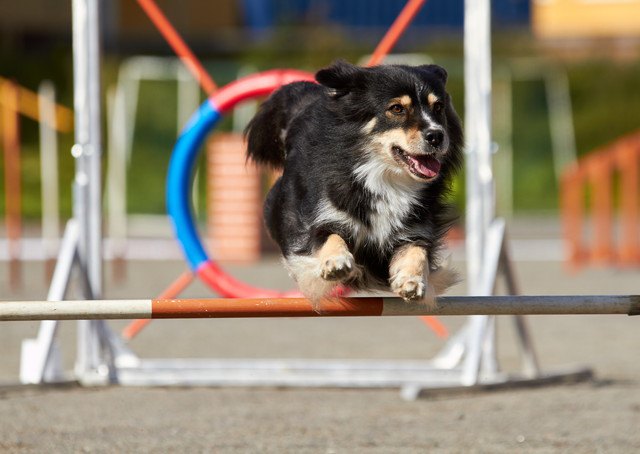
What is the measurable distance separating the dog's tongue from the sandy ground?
1230 mm

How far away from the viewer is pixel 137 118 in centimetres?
1947

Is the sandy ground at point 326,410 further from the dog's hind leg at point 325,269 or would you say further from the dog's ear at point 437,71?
the dog's ear at point 437,71

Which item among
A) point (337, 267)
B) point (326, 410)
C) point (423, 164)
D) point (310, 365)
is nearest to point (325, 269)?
point (337, 267)

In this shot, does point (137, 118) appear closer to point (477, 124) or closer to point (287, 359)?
point (287, 359)

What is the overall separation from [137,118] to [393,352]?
12.3 m

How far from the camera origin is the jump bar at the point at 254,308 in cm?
390

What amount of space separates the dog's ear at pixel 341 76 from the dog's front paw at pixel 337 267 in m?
0.64

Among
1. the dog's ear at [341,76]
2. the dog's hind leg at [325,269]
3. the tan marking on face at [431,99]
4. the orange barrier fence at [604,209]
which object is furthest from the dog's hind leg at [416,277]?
the orange barrier fence at [604,209]

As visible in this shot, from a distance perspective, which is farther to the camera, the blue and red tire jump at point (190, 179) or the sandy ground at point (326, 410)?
the blue and red tire jump at point (190, 179)

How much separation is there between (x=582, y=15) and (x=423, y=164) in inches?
957

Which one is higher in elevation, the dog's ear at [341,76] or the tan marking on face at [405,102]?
the dog's ear at [341,76]

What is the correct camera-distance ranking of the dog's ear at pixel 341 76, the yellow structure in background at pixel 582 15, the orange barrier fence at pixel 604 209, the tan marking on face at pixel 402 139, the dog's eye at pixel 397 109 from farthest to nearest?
the yellow structure in background at pixel 582 15 < the orange barrier fence at pixel 604 209 < the dog's ear at pixel 341 76 < the dog's eye at pixel 397 109 < the tan marking on face at pixel 402 139

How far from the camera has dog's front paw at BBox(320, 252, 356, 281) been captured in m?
3.91

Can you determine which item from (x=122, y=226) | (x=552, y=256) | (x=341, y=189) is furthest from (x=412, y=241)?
(x=552, y=256)
